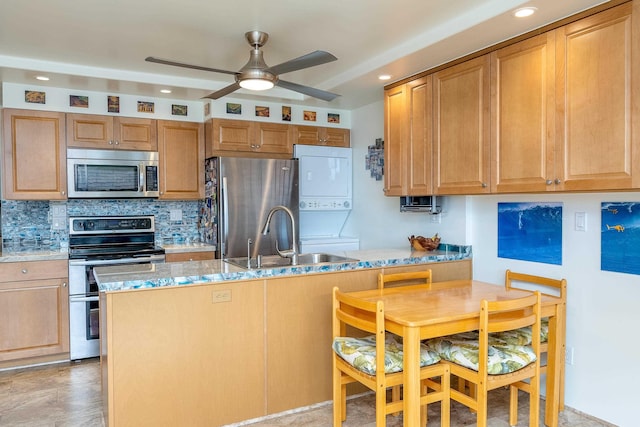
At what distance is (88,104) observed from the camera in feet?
13.0

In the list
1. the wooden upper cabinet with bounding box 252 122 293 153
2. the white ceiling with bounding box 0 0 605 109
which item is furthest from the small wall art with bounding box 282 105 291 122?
the white ceiling with bounding box 0 0 605 109

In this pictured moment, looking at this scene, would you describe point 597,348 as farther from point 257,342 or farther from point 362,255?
point 257,342

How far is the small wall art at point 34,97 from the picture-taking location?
3754 mm

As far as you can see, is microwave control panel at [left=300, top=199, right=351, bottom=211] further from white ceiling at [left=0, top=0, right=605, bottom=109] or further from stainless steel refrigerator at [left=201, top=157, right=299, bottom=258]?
white ceiling at [left=0, top=0, right=605, bottom=109]

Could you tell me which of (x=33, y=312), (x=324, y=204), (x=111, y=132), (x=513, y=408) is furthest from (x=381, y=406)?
(x=111, y=132)

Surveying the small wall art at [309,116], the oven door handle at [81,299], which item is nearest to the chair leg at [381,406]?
the oven door handle at [81,299]

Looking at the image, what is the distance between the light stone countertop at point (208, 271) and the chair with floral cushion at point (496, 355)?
77cm

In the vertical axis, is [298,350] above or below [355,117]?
below

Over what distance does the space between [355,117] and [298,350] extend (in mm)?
2780

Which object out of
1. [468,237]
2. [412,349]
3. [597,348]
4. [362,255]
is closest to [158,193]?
[362,255]

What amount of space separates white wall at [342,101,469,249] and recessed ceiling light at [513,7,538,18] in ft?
4.68

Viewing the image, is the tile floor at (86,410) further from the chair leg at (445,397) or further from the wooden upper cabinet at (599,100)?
the wooden upper cabinet at (599,100)

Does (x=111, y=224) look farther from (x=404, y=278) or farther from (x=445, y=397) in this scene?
(x=445, y=397)

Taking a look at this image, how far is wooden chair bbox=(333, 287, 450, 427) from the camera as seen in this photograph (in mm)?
→ 2156
